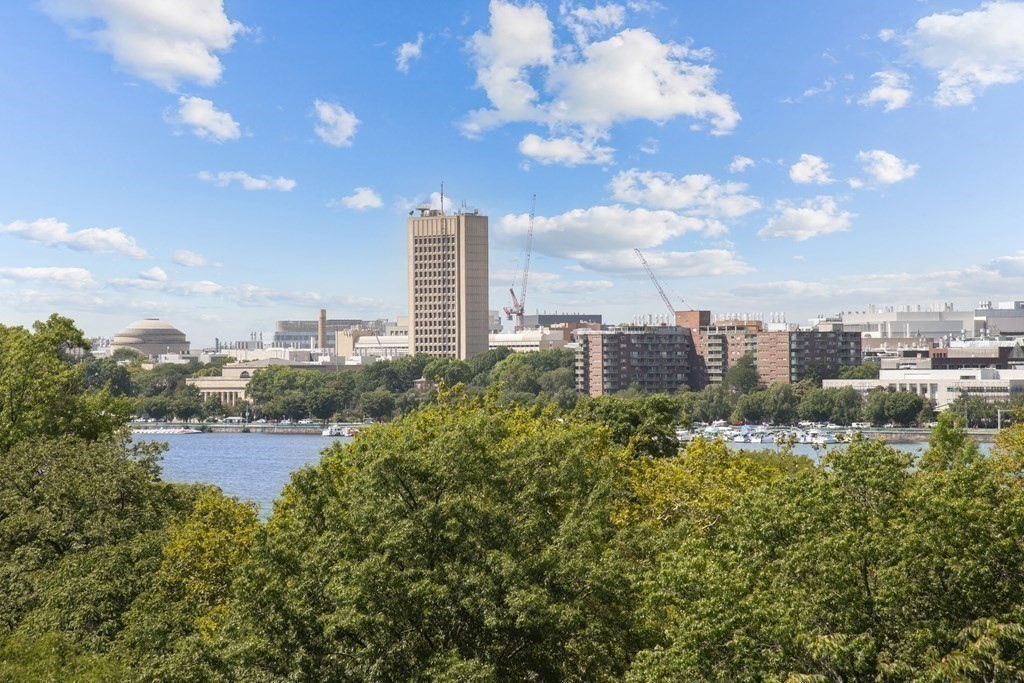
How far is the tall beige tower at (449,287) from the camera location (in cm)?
17625

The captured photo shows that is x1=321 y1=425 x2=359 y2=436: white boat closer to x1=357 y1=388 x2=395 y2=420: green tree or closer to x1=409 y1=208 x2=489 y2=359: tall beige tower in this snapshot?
x1=357 y1=388 x2=395 y2=420: green tree

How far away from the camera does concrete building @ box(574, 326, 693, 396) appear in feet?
452

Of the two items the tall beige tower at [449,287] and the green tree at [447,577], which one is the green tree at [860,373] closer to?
the tall beige tower at [449,287]

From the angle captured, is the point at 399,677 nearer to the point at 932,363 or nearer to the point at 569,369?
the point at 569,369

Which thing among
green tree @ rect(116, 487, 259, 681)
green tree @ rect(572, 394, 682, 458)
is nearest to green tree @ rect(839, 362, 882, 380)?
green tree @ rect(572, 394, 682, 458)

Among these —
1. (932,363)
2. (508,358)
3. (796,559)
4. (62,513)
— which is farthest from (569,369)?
(796,559)

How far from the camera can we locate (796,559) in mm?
14477

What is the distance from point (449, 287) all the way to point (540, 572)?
162 metres

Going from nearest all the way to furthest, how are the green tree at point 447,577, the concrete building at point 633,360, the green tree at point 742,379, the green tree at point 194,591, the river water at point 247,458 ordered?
the green tree at point 447,577, the green tree at point 194,591, the river water at point 247,458, the green tree at point 742,379, the concrete building at point 633,360

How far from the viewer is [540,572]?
1675 centimetres

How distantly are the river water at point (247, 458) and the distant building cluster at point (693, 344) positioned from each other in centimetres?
2988

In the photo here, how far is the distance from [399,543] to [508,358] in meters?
134

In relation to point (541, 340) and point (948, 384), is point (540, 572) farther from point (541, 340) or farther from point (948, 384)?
point (541, 340)

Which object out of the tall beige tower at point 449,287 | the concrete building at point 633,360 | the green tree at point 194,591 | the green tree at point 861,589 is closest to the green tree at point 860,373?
the concrete building at point 633,360
